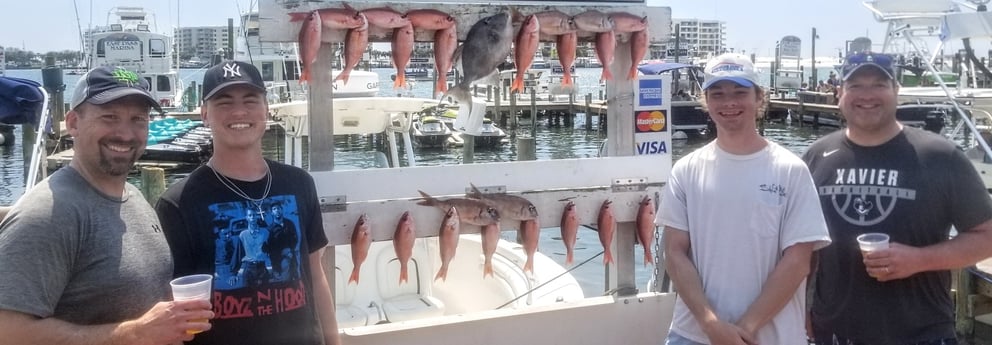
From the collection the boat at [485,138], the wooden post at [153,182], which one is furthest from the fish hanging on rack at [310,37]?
the boat at [485,138]

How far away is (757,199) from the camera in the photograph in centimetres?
263

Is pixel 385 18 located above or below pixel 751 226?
above

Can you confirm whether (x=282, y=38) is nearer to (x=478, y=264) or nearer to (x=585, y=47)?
(x=585, y=47)

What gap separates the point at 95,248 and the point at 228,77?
684mm

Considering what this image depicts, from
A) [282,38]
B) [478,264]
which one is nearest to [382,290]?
[478,264]

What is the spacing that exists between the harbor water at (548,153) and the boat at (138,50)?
5181 millimetres

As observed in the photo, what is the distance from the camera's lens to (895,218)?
2801 mm

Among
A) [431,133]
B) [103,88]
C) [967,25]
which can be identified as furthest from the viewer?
[431,133]

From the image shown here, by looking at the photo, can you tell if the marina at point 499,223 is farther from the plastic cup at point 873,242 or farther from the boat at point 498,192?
the plastic cup at point 873,242

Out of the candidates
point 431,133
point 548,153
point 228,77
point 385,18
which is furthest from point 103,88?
point 548,153

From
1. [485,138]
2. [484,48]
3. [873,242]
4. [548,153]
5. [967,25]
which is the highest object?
[967,25]

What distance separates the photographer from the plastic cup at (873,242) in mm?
2654

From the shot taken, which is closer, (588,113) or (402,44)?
(402,44)

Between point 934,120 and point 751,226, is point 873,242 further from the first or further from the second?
point 934,120
